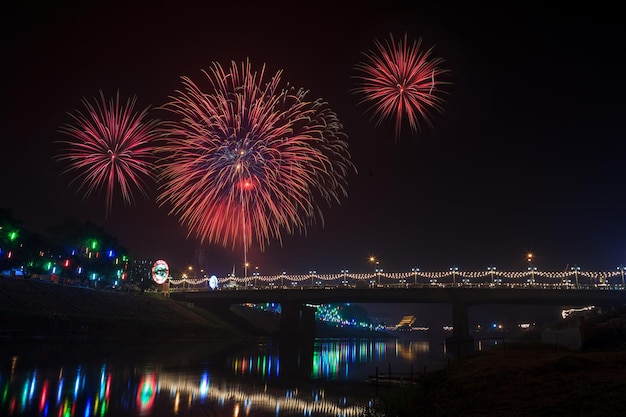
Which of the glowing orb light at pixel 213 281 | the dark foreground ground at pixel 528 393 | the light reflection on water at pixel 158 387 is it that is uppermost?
the glowing orb light at pixel 213 281

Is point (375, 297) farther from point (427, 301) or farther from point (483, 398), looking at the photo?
point (483, 398)

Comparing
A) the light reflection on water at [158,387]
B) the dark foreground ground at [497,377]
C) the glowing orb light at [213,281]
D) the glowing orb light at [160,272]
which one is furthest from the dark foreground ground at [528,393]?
the glowing orb light at [213,281]

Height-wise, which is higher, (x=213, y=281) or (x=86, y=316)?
Result: (x=213, y=281)

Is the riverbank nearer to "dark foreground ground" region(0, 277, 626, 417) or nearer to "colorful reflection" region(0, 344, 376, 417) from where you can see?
"dark foreground ground" region(0, 277, 626, 417)

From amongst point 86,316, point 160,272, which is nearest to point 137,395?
point 86,316

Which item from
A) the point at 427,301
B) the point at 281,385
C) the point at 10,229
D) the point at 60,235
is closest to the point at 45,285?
the point at 10,229

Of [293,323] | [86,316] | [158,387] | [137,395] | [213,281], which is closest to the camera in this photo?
[137,395]

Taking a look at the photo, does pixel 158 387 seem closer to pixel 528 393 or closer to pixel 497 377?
pixel 497 377

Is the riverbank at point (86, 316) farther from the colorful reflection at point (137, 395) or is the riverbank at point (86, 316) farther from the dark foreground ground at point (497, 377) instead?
the colorful reflection at point (137, 395)
